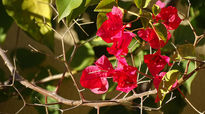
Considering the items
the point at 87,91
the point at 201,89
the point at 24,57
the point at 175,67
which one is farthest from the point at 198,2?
the point at 24,57

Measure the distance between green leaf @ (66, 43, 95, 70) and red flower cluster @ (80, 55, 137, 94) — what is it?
0.19 meters

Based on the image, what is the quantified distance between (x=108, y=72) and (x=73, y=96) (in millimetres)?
375

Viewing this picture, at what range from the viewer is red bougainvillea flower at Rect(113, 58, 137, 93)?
478mm

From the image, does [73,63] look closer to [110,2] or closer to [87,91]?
[87,91]

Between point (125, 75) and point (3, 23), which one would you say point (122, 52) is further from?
point (3, 23)

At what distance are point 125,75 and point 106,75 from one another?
1.8 inches

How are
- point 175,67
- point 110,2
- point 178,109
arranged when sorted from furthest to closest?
point 178,109
point 175,67
point 110,2

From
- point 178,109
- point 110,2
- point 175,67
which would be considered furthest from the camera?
point 178,109

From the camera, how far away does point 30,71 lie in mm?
868

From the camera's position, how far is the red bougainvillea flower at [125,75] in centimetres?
48

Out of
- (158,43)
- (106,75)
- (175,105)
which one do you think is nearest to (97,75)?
(106,75)

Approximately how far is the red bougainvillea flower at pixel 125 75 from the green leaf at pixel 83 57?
0.78 feet

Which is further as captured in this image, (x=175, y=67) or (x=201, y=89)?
(x=201, y=89)

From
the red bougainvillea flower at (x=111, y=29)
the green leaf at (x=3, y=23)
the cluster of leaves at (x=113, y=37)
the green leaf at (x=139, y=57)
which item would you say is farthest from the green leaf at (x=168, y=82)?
the green leaf at (x=3, y=23)
